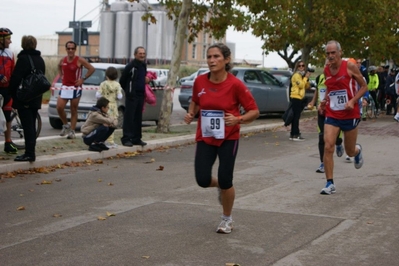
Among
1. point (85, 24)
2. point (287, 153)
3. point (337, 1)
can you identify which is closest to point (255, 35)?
point (337, 1)

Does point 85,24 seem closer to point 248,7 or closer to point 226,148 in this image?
point 248,7

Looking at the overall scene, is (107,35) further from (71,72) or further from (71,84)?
(71,84)

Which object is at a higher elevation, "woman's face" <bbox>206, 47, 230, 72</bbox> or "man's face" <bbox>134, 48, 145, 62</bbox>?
"woman's face" <bbox>206, 47, 230, 72</bbox>

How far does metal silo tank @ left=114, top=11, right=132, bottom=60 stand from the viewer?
96.0 m

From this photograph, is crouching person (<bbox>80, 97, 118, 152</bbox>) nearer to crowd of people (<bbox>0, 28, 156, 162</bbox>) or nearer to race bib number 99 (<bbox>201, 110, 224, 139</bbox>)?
crowd of people (<bbox>0, 28, 156, 162</bbox>)

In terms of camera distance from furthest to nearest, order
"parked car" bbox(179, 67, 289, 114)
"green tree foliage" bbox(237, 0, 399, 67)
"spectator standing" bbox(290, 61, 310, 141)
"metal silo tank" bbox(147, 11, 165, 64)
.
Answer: "metal silo tank" bbox(147, 11, 165, 64) → "green tree foliage" bbox(237, 0, 399, 67) → "parked car" bbox(179, 67, 289, 114) → "spectator standing" bbox(290, 61, 310, 141)

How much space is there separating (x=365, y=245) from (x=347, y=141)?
3.85 m

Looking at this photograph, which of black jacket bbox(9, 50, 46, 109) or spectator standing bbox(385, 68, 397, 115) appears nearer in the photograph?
black jacket bbox(9, 50, 46, 109)

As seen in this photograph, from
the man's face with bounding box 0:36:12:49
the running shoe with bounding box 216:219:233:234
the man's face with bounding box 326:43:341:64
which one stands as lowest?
the running shoe with bounding box 216:219:233:234

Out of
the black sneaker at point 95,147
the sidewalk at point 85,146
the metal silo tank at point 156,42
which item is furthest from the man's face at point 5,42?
the metal silo tank at point 156,42

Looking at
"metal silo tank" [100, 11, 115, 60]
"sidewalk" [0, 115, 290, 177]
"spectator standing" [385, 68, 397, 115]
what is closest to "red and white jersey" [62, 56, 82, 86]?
"sidewalk" [0, 115, 290, 177]

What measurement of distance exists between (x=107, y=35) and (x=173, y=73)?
258 ft

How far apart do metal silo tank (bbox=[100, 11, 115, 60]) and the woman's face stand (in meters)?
90.4

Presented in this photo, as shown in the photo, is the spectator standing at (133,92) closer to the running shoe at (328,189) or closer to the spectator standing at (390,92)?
the running shoe at (328,189)
